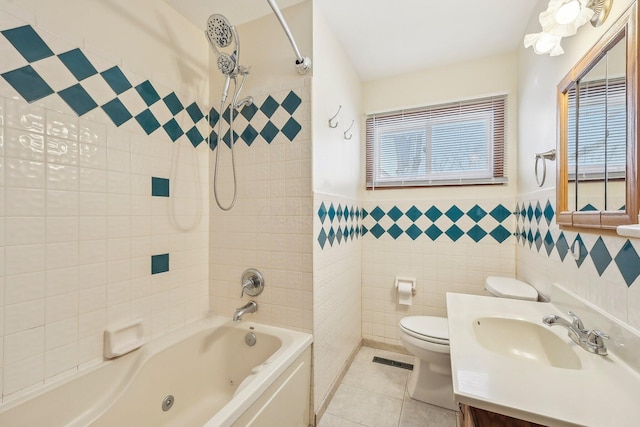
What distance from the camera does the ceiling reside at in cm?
153

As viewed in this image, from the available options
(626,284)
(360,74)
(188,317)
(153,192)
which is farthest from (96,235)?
(360,74)

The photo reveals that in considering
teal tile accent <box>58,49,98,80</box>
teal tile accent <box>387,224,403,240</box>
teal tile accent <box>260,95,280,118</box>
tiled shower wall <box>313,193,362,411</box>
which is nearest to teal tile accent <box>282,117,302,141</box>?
teal tile accent <box>260,95,280,118</box>

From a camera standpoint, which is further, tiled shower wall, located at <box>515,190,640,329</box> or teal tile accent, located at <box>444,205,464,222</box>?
teal tile accent, located at <box>444,205,464,222</box>

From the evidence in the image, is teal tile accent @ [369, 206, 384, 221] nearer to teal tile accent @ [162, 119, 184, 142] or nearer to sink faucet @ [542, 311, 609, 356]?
sink faucet @ [542, 311, 609, 356]

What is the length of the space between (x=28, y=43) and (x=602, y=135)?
2148mm

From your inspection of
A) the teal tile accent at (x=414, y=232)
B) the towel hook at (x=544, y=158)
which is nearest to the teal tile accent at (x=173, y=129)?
the teal tile accent at (x=414, y=232)

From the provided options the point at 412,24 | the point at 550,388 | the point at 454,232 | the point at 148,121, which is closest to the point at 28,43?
the point at 148,121

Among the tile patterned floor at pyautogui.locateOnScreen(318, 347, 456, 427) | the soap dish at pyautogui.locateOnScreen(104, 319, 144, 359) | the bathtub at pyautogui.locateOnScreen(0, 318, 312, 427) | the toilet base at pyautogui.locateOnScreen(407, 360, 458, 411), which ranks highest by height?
the soap dish at pyautogui.locateOnScreen(104, 319, 144, 359)

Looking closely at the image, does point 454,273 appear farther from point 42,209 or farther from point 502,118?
point 42,209

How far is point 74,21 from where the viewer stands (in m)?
1.12

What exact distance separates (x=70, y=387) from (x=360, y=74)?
2626 mm

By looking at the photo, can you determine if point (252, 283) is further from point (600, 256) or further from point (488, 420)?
point (600, 256)

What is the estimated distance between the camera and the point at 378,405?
1.62 m

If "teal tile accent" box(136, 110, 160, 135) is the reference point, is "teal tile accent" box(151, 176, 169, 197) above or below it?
below
